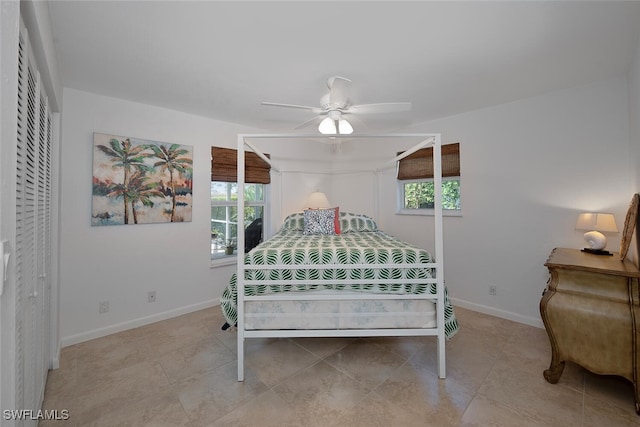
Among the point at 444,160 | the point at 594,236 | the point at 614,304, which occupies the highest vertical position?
the point at 444,160

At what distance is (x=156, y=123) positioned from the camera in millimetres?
2752

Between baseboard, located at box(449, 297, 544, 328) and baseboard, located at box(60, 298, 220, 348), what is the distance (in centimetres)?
278

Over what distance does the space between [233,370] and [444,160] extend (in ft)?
10.4

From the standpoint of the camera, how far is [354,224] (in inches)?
130

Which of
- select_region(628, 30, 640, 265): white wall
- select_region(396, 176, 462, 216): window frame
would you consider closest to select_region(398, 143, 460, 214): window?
select_region(396, 176, 462, 216): window frame

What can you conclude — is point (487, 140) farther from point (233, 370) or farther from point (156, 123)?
point (156, 123)

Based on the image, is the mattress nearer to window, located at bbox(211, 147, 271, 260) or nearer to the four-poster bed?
the four-poster bed

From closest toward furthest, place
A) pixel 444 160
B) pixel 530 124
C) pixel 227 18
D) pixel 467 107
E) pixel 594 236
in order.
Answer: pixel 227 18
pixel 594 236
pixel 530 124
pixel 467 107
pixel 444 160

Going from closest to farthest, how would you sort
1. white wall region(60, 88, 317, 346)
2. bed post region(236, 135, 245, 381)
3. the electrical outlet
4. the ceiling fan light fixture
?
bed post region(236, 135, 245, 381)
the ceiling fan light fixture
white wall region(60, 88, 317, 346)
the electrical outlet

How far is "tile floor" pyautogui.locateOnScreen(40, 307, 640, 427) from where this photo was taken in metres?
1.49

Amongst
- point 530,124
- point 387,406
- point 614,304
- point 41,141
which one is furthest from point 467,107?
point 41,141

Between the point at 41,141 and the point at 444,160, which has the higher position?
the point at 444,160

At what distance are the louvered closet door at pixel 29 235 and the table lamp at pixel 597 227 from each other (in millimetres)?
3514

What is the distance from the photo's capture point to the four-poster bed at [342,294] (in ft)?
5.91
